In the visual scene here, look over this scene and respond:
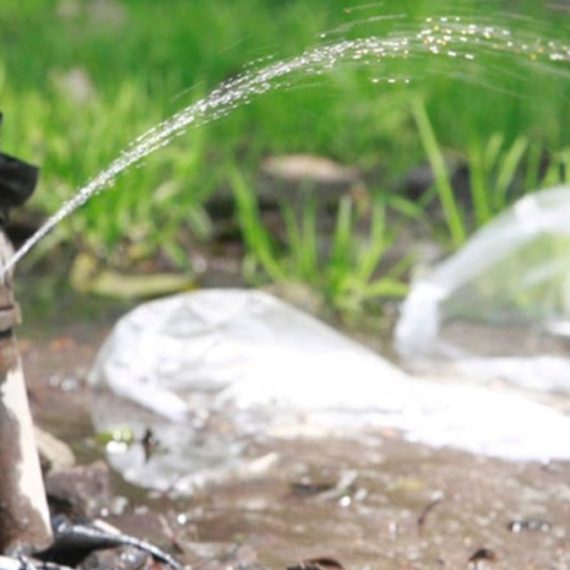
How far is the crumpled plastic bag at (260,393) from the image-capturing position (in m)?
3.74

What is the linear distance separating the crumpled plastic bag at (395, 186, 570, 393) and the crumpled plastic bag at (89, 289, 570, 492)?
340mm

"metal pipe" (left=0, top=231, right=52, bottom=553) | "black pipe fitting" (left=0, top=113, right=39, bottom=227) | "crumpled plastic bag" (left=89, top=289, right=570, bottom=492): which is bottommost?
"crumpled plastic bag" (left=89, top=289, right=570, bottom=492)

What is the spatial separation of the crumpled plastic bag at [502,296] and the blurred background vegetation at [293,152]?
42 centimetres

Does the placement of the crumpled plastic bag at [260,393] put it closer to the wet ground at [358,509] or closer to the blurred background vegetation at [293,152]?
the wet ground at [358,509]

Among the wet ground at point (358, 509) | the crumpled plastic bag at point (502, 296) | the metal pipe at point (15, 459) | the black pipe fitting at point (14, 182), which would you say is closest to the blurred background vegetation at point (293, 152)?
Answer: the crumpled plastic bag at point (502, 296)

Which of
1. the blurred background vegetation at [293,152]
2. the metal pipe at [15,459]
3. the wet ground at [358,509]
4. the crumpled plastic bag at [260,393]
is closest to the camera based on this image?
the metal pipe at [15,459]

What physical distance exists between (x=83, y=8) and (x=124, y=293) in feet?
16.6

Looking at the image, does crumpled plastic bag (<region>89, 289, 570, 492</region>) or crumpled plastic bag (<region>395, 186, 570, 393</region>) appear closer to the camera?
crumpled plastic bag (<region>89, 289, 570, 492</region>)

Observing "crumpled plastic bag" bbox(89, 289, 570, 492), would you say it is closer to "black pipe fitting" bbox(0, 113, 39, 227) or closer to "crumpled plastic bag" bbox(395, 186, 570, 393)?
"crumpled plastic bag" bbox(395, 186, 570, 393)

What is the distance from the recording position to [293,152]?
22.0 feet

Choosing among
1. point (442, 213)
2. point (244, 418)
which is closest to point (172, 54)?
point (442, 213)

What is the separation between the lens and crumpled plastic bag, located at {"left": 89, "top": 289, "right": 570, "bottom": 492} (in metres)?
3.74

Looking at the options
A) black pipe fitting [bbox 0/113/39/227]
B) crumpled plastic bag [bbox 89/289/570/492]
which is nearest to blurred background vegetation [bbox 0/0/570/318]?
crumpled plastic bag [bbox 89/289/570/492]

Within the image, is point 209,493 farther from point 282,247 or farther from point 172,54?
point 172,54
